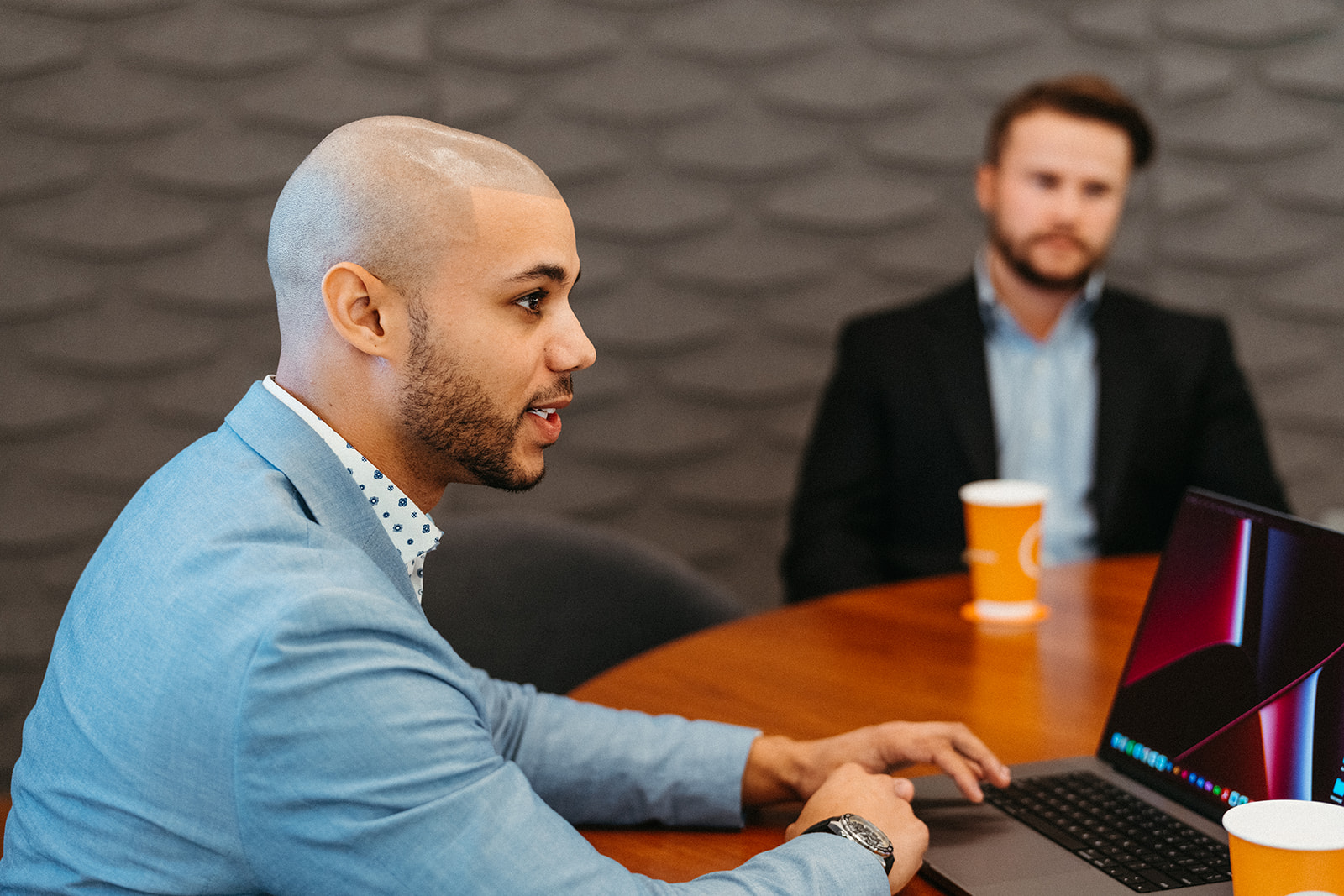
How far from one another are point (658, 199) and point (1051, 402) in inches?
39.7

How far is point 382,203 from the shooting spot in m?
0.95

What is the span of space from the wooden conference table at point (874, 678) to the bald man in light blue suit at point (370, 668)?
0.28 ft

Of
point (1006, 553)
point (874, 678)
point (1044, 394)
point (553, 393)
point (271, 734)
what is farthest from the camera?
point (1044, 394)

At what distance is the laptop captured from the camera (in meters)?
0.91

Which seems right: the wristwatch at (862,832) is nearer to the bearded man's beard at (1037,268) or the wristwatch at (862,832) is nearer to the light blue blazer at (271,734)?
the light blue blazer at (271,734)

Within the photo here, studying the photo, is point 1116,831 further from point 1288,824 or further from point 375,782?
point 375,782

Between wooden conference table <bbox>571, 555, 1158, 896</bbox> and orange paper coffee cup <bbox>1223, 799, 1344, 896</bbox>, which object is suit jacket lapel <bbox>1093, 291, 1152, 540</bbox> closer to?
wooden conference table <bbox>571, 555, 1158, 896</bbox>

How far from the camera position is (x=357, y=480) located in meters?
0.99

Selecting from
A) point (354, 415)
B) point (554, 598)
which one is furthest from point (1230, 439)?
point (354, 415)

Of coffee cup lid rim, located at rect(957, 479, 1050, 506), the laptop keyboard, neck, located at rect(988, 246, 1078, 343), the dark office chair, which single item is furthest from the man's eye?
neck, located at rect(988, 246, 1078, 343)

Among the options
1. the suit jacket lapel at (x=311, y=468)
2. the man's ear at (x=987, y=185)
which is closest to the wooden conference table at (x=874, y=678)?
the suit jacket lapel at (x=311, y=468)

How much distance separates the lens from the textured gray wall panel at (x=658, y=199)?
2.45 m

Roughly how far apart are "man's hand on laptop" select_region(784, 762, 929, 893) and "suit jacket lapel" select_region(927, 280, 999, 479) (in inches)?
57.6

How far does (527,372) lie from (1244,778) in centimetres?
67
